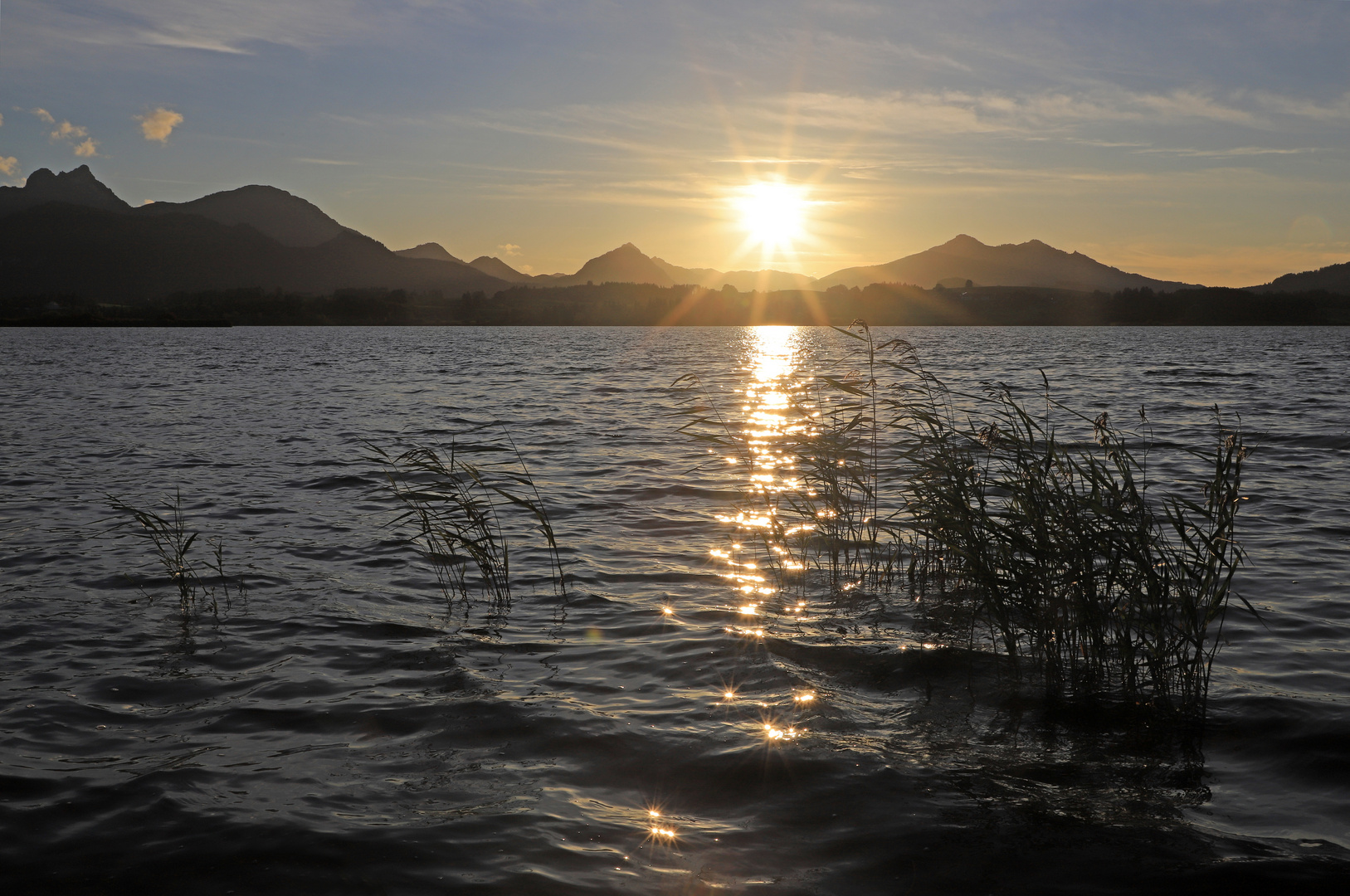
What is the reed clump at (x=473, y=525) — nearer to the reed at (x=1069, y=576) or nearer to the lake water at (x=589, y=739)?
the lake water at (x=589, y=739)

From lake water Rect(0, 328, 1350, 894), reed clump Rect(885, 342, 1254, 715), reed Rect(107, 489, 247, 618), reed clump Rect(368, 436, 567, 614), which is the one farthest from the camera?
reed clump Rect(368, 436, 567, 614)

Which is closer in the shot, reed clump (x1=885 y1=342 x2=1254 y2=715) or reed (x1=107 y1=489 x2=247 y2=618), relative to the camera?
reed clump (x1=885 y1=342 x2=1254 y2=715)

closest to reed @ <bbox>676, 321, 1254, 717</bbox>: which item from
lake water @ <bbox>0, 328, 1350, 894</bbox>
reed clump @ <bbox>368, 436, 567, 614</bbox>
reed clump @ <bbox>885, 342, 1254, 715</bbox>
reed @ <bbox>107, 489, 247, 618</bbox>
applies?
reed clump @ <bbox>885, 342, 1254, 715</bbox>

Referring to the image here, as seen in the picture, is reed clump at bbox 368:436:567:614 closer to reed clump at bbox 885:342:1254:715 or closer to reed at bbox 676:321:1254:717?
reed at bbox 676:321:1254:717

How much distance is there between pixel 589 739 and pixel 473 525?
455 centimetres

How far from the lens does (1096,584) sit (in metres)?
7.73

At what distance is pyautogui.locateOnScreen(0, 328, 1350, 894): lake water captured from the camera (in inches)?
190

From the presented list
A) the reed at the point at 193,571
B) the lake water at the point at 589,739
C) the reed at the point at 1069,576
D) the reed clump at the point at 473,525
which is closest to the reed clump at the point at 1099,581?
the reed at the point at 1069,576

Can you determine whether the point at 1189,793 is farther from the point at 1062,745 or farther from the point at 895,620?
the point at 895,620

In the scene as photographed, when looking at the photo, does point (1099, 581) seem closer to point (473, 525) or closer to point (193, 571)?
point (473, 525)

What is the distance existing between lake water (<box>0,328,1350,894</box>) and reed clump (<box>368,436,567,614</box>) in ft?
1.17

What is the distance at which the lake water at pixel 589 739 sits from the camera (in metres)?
4.82

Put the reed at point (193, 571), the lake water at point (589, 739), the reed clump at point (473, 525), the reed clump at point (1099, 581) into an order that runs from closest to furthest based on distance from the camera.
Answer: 1. the lake water at point (589, 739)
2. the reed clump at point (1099, 581)
3. the reed at point (193, 571)
4. the reed clump at point (473, 525)

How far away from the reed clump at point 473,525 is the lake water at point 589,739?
357 millimetres
